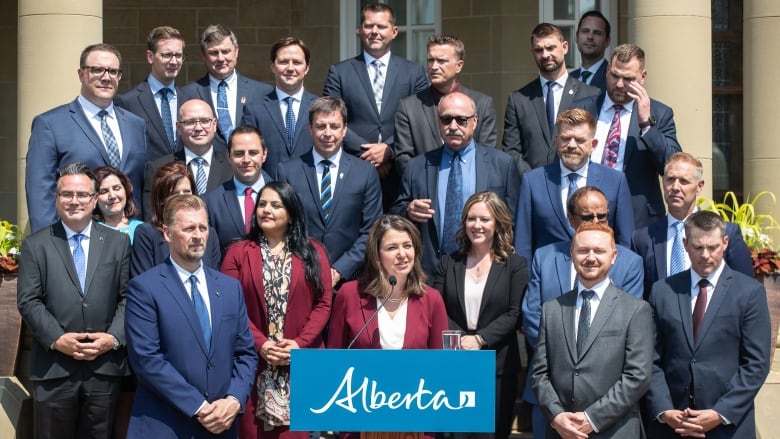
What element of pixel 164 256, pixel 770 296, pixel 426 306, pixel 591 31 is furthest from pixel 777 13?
pixel 164 256

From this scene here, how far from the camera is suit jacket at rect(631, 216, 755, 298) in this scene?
884cm

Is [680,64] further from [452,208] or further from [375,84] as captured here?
[452,208]

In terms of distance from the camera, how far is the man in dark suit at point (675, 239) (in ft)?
28.7

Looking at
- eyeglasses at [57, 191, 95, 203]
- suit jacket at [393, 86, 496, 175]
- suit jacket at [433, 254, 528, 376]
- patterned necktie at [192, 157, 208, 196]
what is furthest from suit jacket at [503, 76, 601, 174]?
eyeglasses at [57, 191, 95, 203]

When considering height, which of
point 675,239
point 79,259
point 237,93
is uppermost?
point 237,93

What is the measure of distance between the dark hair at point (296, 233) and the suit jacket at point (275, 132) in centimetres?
128

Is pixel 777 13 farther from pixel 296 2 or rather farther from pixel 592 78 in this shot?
pixel 296 2

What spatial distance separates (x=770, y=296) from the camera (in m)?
9.70

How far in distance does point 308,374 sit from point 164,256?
6.12ft

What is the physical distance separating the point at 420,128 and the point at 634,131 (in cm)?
141

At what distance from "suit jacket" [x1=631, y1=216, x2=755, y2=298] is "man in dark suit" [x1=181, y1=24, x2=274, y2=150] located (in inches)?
115

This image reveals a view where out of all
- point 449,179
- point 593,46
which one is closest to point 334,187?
point 449,179

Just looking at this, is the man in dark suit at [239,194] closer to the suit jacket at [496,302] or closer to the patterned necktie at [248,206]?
the patterned necktie at [248,206]

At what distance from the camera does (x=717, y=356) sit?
824cm
